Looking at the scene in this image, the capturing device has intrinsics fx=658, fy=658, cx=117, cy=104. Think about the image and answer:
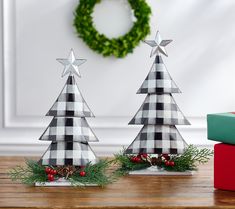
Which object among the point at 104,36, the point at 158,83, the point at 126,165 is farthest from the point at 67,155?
the point at 104,36

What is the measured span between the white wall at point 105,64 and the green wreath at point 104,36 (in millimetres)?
58

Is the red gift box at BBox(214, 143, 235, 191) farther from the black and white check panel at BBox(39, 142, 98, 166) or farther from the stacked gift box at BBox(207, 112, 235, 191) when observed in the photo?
the black and white check panel at BBox(39, 142, 98, 166)

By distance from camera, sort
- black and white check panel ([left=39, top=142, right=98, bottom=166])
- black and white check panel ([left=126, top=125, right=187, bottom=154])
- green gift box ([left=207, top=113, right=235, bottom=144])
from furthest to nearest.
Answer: black and white check panel ([left=126, top=125, right=187, bottom=154]) → black and white check panel ([left=39, top=142, right=98, bottom=166]) → green gift box ([left=207, top=113, right=235, bottom=144])

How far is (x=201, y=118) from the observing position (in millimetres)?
3547

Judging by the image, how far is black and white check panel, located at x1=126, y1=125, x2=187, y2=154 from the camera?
6.02 feet

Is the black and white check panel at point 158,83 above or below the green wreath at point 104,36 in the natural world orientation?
below

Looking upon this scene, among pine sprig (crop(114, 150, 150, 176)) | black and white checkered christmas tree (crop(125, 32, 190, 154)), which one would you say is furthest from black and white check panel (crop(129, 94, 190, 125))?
pine sprig (crop(114, 150, 150, 176))

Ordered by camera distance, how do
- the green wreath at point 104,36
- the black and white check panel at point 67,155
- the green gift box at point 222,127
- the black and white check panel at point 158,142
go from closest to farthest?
the green gift box at point 222,127
the black and white check panel at point 67,155
the black and white check panel at point 158,142
the green wreath at point 104,36

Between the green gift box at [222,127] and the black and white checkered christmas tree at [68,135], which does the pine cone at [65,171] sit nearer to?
the black and white checkered christmas tree at [68,135]

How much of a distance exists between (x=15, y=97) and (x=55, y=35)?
393 millimetres

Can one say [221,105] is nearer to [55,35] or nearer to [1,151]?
[55,35]

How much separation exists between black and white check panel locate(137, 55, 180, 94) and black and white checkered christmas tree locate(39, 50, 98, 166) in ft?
0.79

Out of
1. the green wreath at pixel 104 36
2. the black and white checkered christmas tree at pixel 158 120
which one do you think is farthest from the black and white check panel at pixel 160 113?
the green wreath at pixel 104 36

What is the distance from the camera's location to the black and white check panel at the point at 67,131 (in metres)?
1.70
